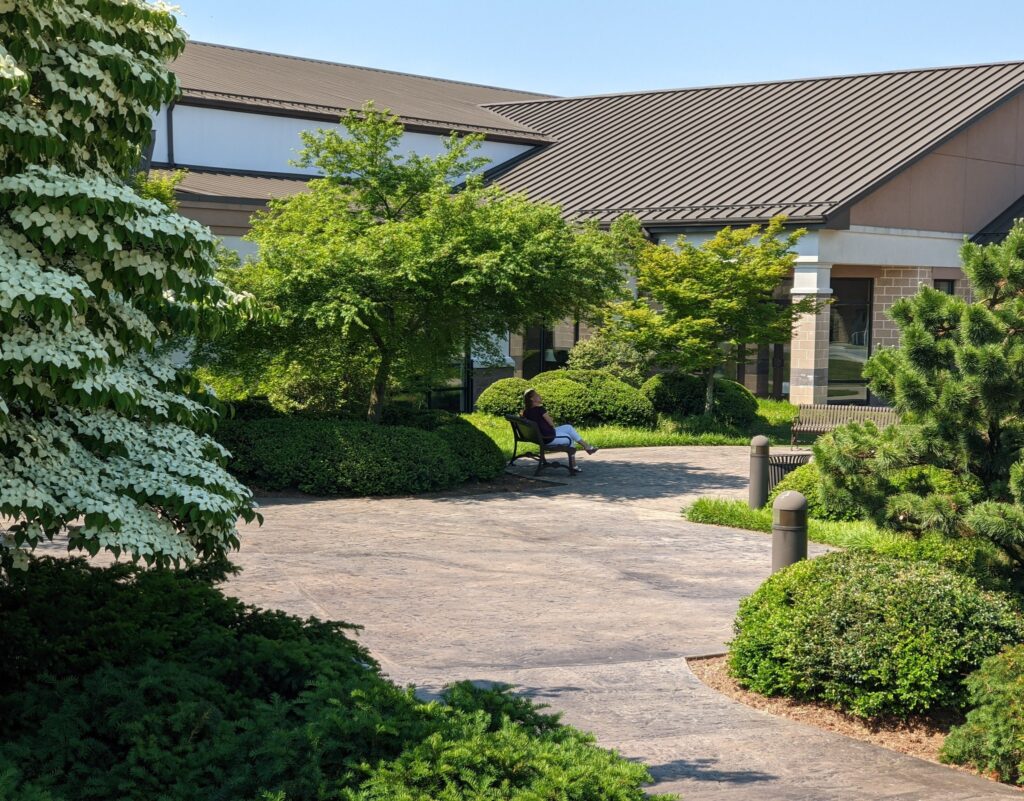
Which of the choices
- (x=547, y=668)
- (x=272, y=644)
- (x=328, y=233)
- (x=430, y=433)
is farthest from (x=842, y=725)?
(x=328, y=233)

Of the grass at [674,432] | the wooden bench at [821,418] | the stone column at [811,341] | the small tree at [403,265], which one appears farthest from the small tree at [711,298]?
the small tree at [403,265]

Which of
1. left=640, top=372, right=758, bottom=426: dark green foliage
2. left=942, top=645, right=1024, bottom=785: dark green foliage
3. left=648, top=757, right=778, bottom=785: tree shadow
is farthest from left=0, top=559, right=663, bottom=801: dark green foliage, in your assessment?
left=640, top=372, right=758, bottom=426: dark green foliage

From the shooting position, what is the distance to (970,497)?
28.9 feet

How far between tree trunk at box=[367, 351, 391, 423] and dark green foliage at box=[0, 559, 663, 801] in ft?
37.8

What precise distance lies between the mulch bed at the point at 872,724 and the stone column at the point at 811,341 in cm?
1919

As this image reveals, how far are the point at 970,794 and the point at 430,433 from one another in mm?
12181

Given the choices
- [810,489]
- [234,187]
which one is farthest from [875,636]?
[234,187]

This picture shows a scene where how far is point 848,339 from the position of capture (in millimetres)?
31453

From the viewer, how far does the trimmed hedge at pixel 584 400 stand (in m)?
25.3

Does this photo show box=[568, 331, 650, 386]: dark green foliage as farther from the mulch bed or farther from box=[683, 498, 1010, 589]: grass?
the mulch bed

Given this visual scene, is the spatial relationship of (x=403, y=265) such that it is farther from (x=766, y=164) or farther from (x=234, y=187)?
(x=766, y=164)

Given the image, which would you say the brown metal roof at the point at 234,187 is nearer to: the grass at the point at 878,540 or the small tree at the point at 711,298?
the small tree at the point at 711,298

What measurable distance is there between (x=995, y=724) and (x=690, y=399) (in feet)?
63.7

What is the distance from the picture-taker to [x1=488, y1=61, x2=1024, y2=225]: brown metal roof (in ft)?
93.2
